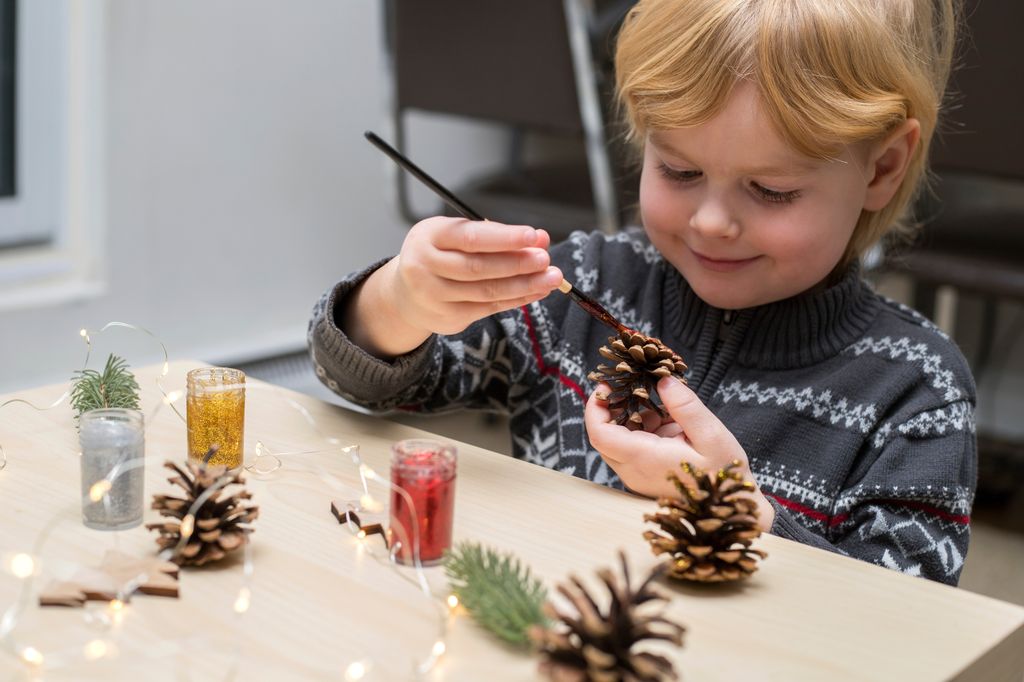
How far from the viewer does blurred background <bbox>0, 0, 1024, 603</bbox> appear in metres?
1.90

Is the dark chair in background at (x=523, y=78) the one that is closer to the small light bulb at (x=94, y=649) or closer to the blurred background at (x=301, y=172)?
the blurred background at (x=301, y=172)

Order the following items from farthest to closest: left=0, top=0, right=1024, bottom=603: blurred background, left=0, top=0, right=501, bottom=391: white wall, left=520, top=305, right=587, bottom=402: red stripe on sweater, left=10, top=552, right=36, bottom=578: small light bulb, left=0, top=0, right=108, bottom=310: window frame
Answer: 1. left=0, top=0, right=501, bottom=391: white wall
2. left=0, top=0, right=108, bottom=310: window frame
3. left=0, top=0, right=1024, bottom=603: blurred background
4. left=520, top=305, right=587, bottom=402: red stripe on sweater
5. left=10, top=552, right=36, bottom=578: small light bulb

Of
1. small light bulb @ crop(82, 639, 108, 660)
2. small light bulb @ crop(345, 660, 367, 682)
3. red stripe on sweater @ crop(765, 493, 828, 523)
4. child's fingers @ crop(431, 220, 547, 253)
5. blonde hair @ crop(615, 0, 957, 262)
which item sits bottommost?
red stripe on sweater @ crop(765, 493, 828, 523)

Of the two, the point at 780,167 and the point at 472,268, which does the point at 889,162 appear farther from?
the point at 472,268

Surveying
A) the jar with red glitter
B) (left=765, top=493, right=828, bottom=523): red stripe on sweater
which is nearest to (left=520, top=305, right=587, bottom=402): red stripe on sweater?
(left=765, top=493, right=828, bottom=523): red stripe on sweater

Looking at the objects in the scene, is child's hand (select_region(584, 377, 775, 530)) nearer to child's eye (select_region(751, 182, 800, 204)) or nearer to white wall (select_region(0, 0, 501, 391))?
child's eye (select_region(751, 182, 800, 204))

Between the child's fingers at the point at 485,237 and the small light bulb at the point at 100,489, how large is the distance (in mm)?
278

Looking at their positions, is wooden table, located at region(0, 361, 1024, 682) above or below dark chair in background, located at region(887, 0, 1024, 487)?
below

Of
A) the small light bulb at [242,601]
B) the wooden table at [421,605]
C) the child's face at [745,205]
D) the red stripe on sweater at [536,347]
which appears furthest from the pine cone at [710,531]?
Result: the red stripe on sweater at [536,347]

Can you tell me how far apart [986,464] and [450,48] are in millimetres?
1264

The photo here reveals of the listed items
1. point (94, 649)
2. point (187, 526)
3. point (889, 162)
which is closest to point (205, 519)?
point (187, 526)

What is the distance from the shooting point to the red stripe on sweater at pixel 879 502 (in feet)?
2.94

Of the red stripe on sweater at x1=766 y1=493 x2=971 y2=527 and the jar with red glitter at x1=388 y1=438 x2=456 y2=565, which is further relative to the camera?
the red stripe on sweater at x1=766 y1=493 x2=971 y2=527

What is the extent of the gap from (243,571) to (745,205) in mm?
516
